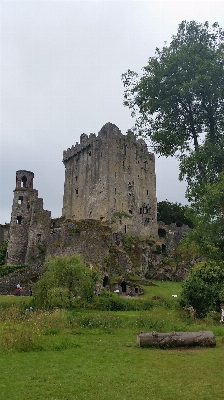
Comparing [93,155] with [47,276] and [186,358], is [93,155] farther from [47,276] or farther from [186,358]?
[186,358]

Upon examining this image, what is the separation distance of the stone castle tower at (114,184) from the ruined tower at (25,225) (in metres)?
10.6

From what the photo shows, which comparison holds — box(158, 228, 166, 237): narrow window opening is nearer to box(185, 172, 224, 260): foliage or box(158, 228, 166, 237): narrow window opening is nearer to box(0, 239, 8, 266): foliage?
box(0, 239, 8, 266): foliage

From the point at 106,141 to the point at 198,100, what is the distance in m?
45.4

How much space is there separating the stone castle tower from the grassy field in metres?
40.6

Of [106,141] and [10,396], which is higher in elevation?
[106,141]

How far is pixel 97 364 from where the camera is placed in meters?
12.0

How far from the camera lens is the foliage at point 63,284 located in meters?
25.2

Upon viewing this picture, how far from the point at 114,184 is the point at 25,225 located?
15.9m

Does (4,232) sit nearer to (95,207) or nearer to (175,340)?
(95,207)

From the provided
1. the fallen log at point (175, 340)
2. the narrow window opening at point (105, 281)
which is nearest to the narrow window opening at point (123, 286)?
the narrow window opening at point (105, 281)

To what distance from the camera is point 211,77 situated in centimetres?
1739

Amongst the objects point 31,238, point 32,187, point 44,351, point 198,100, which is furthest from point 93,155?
point 44,351

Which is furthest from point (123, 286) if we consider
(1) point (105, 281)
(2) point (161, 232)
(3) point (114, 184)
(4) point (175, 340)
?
(2) point (161, 232)

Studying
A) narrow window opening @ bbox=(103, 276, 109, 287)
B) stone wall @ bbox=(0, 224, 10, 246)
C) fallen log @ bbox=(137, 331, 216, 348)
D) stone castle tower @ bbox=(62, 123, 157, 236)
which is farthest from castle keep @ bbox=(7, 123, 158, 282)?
fallen log @ bbox=(137, 331, 216, 348)
